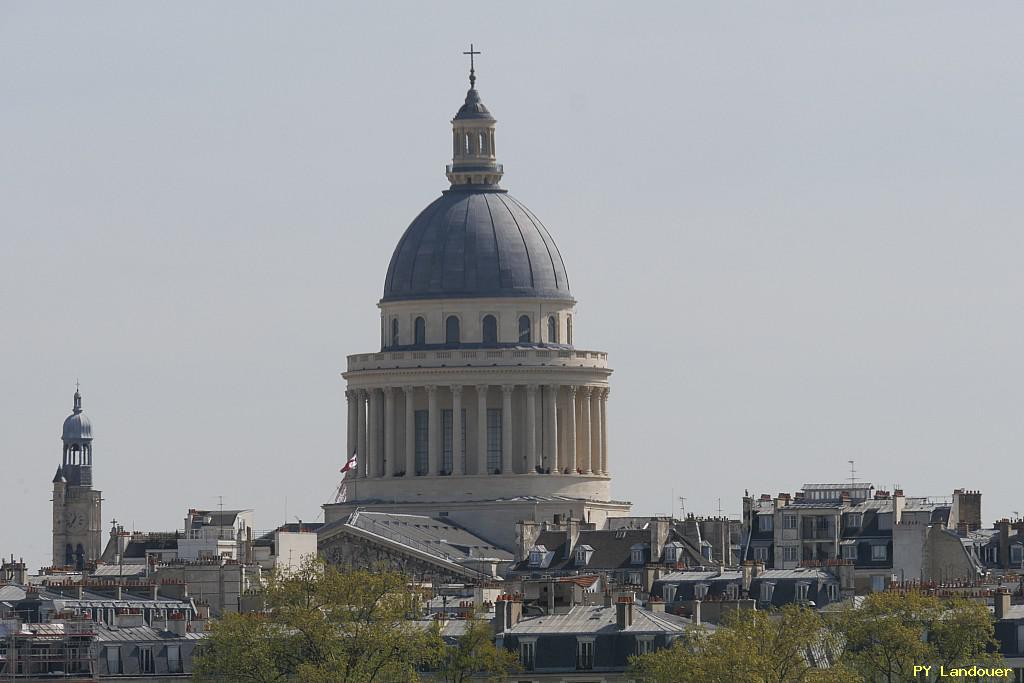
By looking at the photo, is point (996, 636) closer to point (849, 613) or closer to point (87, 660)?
point (849, 613)

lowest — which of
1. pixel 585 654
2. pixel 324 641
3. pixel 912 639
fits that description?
pixel 585 654

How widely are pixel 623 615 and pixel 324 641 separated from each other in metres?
9.42

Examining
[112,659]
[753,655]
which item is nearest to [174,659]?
[112,659]

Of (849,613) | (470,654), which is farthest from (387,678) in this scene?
(849,613)

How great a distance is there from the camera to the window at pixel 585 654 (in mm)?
168875

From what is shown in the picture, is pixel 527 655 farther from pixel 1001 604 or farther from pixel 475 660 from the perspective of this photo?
pixel 1001 604

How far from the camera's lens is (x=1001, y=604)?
17362cm

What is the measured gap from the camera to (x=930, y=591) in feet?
625

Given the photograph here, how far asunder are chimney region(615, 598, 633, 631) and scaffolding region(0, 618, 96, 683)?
53.5 ft

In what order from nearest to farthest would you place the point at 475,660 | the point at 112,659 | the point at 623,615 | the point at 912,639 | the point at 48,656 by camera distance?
the point at 912,639 < the point at 475,660 < the point at 48,656 < the point at 623,615 < the point at 112,659

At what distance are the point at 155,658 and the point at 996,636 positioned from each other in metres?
26.3

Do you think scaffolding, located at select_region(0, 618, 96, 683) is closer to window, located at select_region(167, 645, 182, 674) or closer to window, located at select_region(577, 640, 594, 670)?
window, located at select_region(167, 645, 182, 674)

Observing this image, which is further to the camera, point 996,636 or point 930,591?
point 930,591

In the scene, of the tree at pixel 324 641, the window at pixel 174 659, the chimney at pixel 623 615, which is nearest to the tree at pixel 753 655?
the chimney at pixel 623 615
